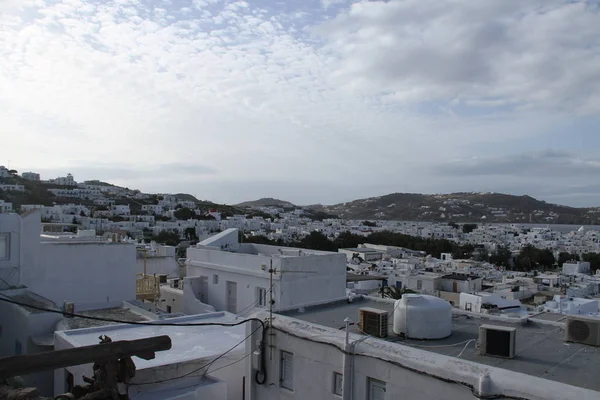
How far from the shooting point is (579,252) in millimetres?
108250

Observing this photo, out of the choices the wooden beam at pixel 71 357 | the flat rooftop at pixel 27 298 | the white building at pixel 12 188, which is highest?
the white building at pixel 12 188

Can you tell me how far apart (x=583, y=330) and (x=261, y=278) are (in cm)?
1211

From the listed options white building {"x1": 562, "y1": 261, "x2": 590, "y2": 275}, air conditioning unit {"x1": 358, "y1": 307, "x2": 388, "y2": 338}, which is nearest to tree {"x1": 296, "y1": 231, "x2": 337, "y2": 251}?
white building {"x1": 562, "y1": 261, "x2": 590, "y2": 275}

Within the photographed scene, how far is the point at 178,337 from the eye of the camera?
14.1 metres

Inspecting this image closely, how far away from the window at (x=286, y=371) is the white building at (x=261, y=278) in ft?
22.1

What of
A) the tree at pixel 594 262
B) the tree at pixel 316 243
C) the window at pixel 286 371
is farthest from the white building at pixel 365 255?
the window at pixel 286 371

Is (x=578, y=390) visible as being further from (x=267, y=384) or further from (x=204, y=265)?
(x=204, y=265)

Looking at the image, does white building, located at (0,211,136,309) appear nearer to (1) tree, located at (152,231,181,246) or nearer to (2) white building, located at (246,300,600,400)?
(2) white building, located at (246,300,600,400)

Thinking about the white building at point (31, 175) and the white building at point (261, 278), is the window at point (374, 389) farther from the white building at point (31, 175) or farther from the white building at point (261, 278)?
the white building at point (31, 175)

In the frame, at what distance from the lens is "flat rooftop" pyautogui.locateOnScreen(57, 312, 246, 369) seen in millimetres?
12154

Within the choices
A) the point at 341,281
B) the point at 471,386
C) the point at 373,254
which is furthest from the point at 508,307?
the point at 373,254

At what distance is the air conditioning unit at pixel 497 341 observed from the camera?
7.71 metres

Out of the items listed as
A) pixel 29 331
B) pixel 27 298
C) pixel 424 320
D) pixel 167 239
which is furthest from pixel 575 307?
pixel 167 239

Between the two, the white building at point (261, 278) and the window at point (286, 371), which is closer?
the window at point (286, 371)
